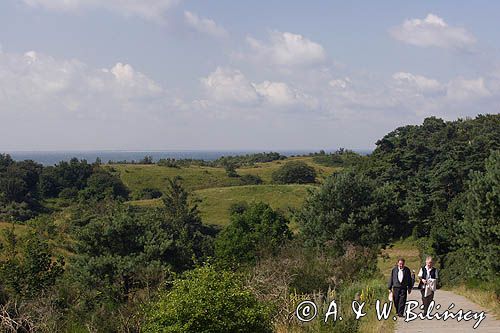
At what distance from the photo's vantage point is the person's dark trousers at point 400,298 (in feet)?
41.6

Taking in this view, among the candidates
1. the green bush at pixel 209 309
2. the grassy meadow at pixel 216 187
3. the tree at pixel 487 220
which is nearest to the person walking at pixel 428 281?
the green bush at pixel 209 309

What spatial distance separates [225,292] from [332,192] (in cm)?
2536

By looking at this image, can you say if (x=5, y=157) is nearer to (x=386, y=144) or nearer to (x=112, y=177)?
(x=112, y=177)

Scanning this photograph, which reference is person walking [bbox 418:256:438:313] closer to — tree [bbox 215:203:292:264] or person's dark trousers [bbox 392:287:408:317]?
person's dark trousers [bbox 392:287:408:317]

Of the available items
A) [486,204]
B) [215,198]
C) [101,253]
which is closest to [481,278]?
[486,204]

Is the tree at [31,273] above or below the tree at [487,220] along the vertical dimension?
below

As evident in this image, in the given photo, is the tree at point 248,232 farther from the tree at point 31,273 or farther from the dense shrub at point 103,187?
the dense shrub at point 103,187

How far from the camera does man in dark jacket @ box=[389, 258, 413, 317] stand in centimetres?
1255

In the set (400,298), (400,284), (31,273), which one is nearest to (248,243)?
(31,273)

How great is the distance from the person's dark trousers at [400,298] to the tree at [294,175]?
80.0 m

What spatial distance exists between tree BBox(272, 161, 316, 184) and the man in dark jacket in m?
80.0

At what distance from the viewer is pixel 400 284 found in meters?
12.5

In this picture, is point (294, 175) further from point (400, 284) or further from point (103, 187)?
point (400, 284)

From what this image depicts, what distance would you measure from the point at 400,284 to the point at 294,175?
81.9 meters
